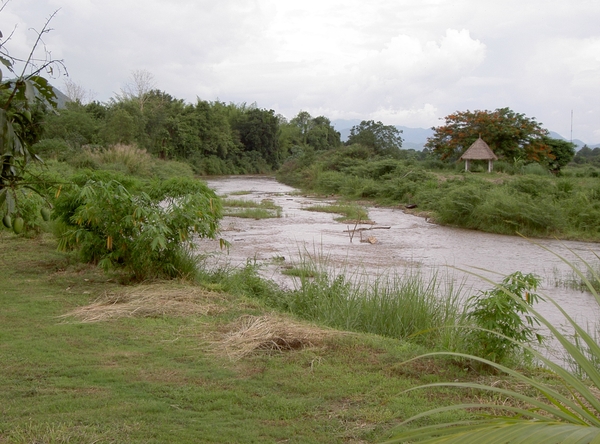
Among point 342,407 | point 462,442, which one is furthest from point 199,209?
point 462,442

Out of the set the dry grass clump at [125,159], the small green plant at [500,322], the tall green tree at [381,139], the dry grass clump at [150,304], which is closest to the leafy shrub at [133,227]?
the dry grass clump at [150,304]

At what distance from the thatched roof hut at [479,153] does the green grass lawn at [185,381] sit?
28719 mm

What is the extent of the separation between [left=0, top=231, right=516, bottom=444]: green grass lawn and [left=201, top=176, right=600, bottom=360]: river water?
3.77 metres

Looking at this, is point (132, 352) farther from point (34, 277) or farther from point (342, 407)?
point (34, 277)

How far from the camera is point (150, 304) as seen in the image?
20.3 feet

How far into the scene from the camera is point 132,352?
15.3 ft

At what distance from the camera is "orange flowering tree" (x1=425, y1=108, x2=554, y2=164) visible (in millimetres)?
33562

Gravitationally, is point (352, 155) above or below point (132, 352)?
above

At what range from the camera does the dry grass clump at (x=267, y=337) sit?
4820 millimetres

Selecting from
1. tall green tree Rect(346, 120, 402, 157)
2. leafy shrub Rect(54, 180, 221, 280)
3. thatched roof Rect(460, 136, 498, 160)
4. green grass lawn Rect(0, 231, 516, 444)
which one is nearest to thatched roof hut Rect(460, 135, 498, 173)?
thatched roof Rect(460, 136, 498, 160)

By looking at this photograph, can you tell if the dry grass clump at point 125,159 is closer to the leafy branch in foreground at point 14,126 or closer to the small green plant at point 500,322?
the small green plant at point 500,322

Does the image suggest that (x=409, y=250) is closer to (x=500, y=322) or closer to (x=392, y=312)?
(x=392, y=312)

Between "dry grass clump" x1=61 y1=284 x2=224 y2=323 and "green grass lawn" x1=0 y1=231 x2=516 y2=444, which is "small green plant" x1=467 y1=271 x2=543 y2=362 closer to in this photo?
"green grass lawn" x1=0 y1=231 x2=516 y2=444

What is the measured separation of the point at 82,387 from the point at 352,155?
129 feet
